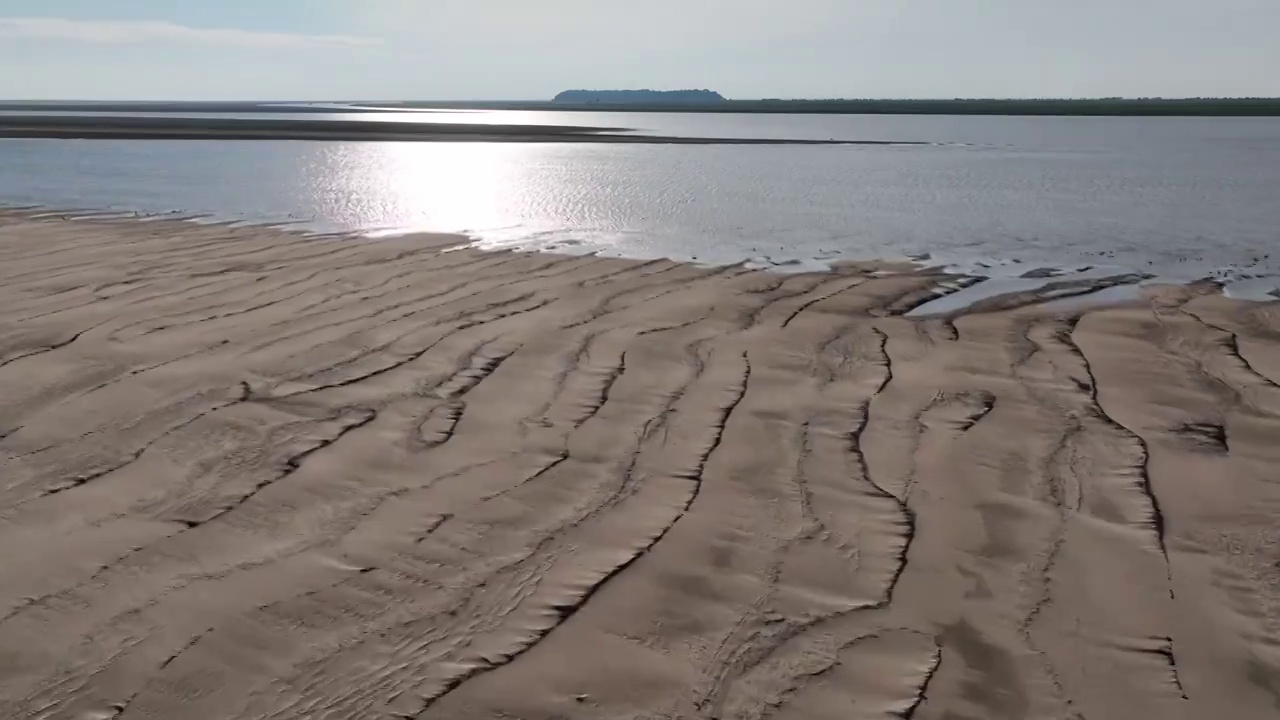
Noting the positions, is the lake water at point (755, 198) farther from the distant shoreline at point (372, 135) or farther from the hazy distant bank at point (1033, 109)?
the hazy distant bank at point (1033, 109)

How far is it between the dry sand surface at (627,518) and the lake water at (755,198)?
474 centimetres

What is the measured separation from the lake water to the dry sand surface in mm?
4735

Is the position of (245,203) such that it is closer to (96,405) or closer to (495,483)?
(96,405)

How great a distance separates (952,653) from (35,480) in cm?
352

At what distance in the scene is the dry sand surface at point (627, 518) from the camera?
2668 mm

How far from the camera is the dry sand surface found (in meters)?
2.67

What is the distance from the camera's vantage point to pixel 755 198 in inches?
690

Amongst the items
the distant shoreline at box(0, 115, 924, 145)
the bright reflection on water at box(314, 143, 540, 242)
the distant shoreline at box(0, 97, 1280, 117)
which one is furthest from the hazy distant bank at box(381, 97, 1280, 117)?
the bright reflection on water at box(314, 143, 540, 242)

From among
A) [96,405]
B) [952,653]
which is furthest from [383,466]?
[952,653]

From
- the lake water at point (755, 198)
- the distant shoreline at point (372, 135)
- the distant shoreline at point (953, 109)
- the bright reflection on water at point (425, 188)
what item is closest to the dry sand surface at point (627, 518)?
the lake water at point (755, 198)

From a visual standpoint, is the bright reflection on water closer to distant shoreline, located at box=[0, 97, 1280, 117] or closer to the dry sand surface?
the dry sand surface

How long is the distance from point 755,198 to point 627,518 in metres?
14.5

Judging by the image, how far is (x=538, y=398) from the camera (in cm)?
500

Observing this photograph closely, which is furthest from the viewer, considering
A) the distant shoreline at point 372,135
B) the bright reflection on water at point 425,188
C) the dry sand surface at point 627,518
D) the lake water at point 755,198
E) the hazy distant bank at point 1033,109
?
the hazy distant bank at point 1033,109
